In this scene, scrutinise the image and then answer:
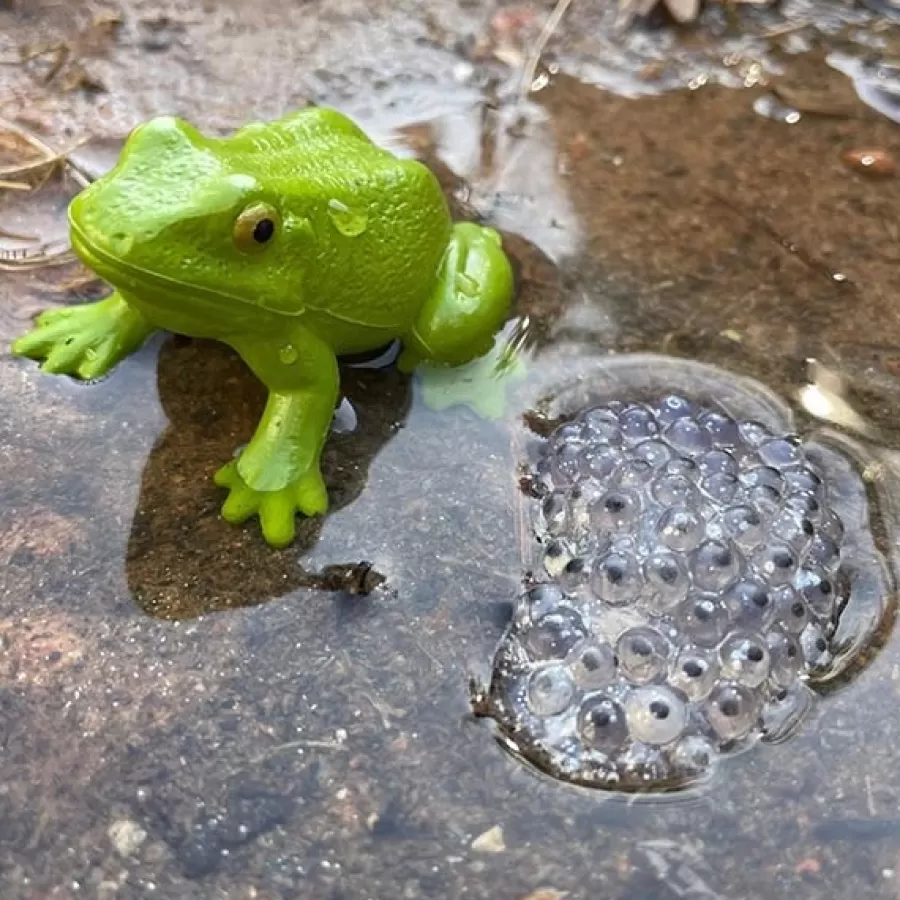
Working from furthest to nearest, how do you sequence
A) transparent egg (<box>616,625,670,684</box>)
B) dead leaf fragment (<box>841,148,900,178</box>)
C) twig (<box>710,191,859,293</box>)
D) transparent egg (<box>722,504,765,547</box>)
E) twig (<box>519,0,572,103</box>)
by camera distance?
twig (<box>519,0,572,103</box>) → dead leaf fragment (<box>841,148,900,178</box>) → twig (<box>710,191,859,293</box>) → transparent egg (<box>722,504,765,547</box>) → transparent egg (<box>616,625,670,684</box>)

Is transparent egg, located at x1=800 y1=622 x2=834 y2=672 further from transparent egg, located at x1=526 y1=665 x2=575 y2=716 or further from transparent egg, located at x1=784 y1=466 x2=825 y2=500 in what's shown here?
transparent egg, located at x1=526 y1=665 x2=575 y2=716

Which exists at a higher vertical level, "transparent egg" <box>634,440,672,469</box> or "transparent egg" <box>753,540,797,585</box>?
"transparent egg" <box>634,440,672,469</box>

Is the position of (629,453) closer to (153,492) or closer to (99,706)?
(153,492)

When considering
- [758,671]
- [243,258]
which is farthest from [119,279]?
[758,671]

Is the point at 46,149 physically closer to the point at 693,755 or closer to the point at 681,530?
the point at 681,530

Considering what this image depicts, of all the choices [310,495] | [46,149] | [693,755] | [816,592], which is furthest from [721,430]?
[46,149]

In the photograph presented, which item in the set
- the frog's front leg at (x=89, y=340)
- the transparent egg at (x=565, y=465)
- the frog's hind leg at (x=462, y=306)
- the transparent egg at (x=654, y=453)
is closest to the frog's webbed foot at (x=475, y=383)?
the frog's hind leg at (x=462, y=306)

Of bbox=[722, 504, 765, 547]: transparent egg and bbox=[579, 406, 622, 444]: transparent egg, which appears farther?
bbox=[579, 406, 622, 444]: transparent egg

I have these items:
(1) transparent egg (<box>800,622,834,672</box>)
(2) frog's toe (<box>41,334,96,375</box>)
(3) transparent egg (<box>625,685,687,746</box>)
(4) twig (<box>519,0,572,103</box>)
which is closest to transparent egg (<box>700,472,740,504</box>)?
(1) transparent egg (<box>800,622,834,672</box>)
